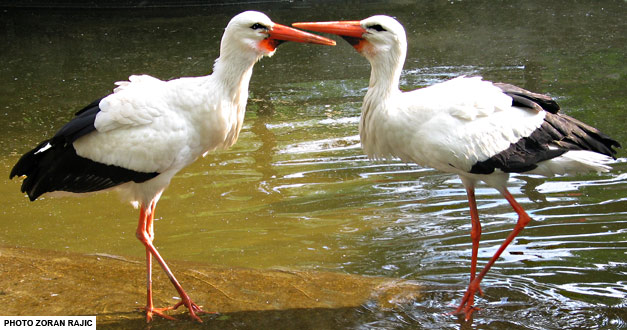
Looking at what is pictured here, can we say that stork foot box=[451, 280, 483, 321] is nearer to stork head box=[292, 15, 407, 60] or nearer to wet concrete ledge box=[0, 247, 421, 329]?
wet concrete ledge box=[0, 247, 421, 329]

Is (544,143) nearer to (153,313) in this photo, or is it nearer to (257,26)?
(257,26)

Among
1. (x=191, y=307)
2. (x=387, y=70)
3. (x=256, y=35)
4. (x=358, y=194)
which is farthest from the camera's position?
(x=358, y=194)

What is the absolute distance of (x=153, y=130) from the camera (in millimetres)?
4102

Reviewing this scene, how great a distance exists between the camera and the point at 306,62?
996cm

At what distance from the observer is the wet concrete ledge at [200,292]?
4.05 metres

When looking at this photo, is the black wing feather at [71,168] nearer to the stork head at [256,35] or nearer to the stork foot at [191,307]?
the stork foot at [191,307]

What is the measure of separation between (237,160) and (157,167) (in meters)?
2.60

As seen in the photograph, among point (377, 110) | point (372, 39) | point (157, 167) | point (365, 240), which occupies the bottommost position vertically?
point (365, 240)

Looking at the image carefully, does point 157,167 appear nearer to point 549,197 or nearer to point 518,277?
point 518,277

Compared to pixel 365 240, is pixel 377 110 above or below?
above

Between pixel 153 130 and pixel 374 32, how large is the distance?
4.66 feet

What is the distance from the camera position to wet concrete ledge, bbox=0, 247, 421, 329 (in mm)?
4047

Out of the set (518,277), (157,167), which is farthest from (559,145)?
(157,167)

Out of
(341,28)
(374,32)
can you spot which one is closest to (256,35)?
(341,28)
